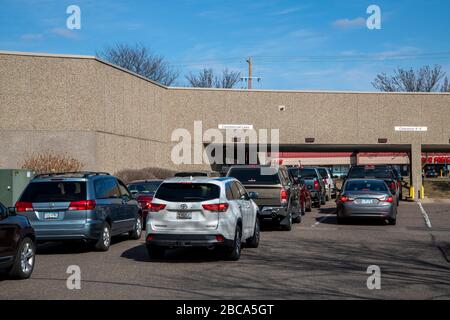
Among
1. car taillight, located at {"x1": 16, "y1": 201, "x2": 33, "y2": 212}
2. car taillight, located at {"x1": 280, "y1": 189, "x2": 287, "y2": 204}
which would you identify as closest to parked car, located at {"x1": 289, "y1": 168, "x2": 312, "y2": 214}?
car taillight, located at {"x1": 280, "y1": 189, "x2": 287, "y2": 204}

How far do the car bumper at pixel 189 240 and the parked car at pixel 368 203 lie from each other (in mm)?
9837

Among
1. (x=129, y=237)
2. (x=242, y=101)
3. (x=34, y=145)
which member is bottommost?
(x=129, y=237)

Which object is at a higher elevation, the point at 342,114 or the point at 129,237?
the point at 342,114

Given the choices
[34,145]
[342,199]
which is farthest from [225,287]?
[34,145]

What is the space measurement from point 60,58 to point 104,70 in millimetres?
2291

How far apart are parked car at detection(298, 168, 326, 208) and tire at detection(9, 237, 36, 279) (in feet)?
68.5

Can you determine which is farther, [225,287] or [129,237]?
[129,237]

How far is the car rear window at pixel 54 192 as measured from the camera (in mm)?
15383

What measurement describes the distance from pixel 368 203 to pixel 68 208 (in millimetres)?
10974

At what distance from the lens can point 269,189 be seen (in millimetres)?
20203

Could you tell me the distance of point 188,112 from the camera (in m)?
42.6

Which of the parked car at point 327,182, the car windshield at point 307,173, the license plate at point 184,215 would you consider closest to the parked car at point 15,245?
the license plate at point 184,215

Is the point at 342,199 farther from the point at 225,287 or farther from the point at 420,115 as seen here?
the point at 420,115

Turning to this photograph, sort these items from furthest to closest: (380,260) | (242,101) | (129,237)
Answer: (242,101) < (129,237) < (380,260)
